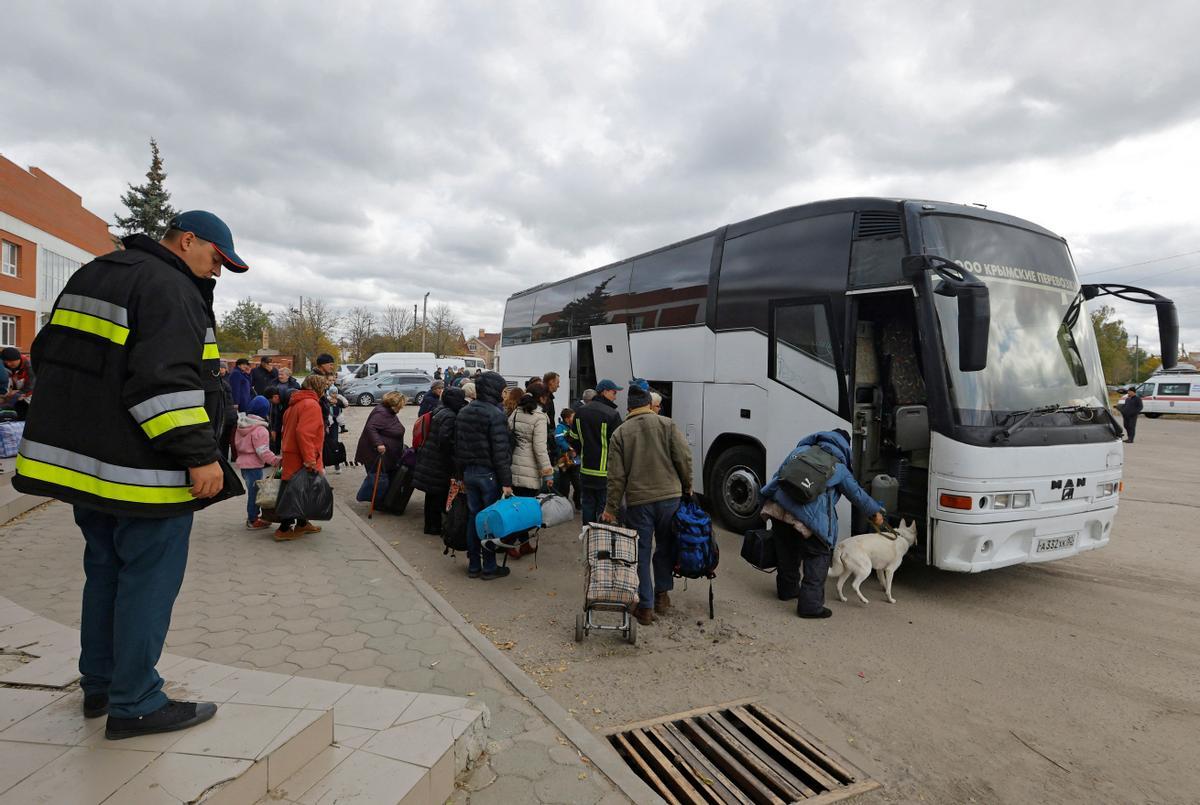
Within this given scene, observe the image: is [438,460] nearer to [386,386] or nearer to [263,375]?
[263,375]

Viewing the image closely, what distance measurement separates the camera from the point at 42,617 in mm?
4215

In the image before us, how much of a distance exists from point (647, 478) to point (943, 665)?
2473 millimetres

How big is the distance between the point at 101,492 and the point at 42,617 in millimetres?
2905

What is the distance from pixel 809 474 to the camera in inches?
208

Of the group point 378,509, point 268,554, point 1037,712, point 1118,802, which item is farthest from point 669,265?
point 1118,802

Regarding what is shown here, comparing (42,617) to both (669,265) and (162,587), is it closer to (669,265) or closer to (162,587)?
(162,587)

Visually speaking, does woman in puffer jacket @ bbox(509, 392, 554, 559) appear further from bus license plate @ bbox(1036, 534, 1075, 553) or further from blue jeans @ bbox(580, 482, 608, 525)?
bus license plate @ bbox(1036, 534, 1075, 553)

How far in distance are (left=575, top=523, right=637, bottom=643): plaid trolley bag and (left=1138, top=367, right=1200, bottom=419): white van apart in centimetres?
3680

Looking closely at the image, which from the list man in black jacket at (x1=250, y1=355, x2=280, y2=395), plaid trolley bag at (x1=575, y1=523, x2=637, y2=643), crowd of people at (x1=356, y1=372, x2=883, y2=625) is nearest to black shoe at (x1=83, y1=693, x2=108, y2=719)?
plaid trolley bag at (x1=575, y1=523, x2=637, y2=643)

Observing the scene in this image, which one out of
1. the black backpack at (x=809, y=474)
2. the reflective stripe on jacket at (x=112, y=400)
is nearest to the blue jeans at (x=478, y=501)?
the black backpack at (x=809, y=474)

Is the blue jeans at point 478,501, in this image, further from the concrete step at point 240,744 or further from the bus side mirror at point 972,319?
the bus side mirror at point 972,319

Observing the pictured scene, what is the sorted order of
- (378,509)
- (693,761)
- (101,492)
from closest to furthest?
(101,492), (693,761), (378,509)

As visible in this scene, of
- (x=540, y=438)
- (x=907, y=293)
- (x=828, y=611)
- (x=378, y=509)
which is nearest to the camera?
(x=828, y=611)

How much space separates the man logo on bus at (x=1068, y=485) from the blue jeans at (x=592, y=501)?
4.08 meters
